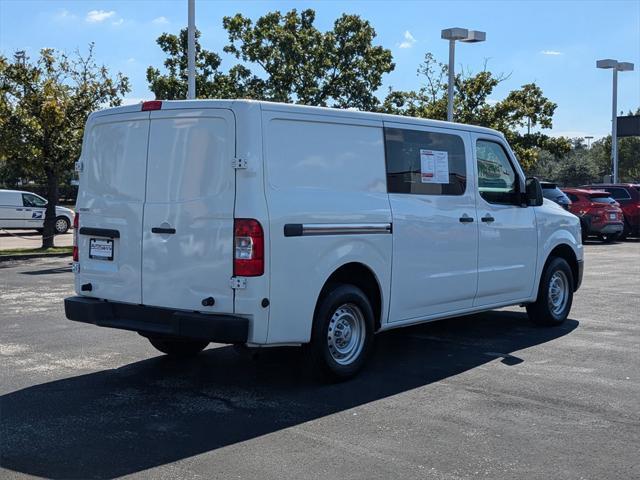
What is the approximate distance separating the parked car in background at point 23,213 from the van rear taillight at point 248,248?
2461 cm

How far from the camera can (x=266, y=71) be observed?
36.0 m

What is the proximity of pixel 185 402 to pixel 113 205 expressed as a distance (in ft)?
5.68

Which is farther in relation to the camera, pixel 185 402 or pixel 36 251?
pixel 36 251

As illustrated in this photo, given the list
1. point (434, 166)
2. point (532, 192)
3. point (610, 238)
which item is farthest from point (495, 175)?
point (610, 238)

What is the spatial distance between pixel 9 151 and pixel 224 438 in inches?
651

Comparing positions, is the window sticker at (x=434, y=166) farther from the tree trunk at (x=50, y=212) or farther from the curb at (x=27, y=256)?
the tree trunk at (x=50, y=212)

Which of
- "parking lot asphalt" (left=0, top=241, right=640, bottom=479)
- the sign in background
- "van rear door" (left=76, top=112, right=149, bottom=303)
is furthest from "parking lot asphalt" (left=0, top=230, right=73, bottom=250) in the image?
the sign in background

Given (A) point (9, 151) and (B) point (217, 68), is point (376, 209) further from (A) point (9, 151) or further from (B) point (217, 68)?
(B) point (217, 68)

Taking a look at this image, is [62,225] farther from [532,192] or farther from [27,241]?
[532,192]

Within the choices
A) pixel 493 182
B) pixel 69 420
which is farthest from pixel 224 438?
pixel 493 182

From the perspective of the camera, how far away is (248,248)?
5.73 metres

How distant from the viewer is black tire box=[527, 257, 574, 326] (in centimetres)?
912

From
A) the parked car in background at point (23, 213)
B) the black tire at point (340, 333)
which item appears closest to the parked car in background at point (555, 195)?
the parked car in background at point (23, 213)

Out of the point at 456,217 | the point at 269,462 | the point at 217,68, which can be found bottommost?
the point at 269,462
